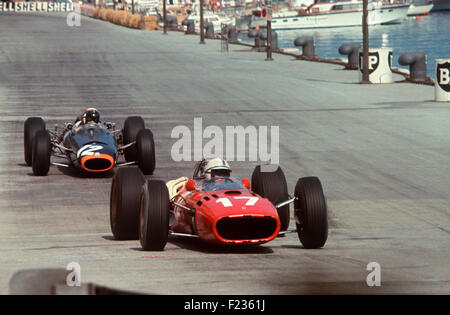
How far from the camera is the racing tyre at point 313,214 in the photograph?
11.4 meters

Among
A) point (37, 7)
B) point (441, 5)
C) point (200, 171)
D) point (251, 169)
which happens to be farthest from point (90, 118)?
point (441, 5)

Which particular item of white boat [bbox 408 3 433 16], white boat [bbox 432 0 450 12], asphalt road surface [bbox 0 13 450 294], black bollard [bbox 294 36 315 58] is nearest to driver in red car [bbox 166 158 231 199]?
asphalt road surface [bbox 0 13 450 294]

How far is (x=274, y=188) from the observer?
12.5 m

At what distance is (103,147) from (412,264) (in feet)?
28.6

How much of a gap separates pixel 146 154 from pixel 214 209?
25.2ft

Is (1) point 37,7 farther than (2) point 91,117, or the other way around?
(1) point 37,7

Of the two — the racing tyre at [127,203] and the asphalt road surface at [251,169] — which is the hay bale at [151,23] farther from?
the racing tyre at [127,203]

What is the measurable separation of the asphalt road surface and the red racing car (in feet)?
0.82

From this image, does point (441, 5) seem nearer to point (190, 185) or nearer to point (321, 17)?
point (321, 17)

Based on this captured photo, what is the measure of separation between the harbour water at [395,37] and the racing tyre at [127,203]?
66.3m
